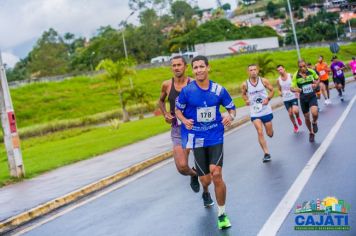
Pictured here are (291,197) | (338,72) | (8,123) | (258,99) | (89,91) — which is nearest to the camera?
(291,197)

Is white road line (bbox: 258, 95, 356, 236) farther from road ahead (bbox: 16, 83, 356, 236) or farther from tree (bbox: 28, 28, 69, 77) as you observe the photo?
tree (bbox: 28, 28, 69, 77)

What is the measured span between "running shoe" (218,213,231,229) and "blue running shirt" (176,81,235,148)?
2.91 ft

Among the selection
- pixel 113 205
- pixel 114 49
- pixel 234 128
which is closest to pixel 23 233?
pixel 113 205

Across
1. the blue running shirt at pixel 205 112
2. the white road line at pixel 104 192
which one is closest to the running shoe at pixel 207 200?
the blue running shirt at pixel 205 112

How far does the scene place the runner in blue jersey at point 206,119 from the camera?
24.8 ft

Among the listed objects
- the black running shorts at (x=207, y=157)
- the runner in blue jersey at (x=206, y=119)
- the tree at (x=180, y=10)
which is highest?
the tree at (x=180, y=10)

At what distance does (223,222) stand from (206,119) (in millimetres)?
1246

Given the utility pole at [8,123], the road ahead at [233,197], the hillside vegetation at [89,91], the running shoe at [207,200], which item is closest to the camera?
the road ahead at [233,197]

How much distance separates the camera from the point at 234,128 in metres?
23.1

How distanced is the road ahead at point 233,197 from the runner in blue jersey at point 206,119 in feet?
2.13

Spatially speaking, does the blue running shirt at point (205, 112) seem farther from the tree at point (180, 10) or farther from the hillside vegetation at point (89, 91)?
the tree at point (180, 10)

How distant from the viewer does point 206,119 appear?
768 centimetres

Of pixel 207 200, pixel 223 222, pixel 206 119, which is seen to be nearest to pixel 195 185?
pixel 207 200

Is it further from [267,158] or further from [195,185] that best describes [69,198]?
[267,158]
